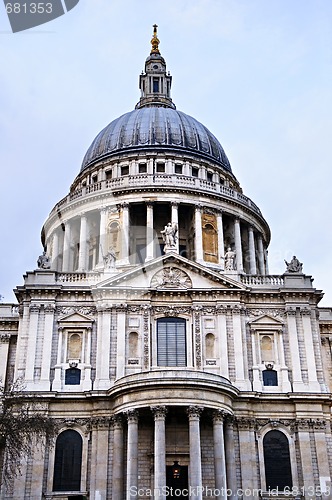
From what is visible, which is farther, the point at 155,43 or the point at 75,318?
the point at 155,43

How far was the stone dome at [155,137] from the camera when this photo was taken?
5859 cm

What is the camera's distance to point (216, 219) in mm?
53438

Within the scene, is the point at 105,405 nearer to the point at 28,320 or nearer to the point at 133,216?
the point at 28,320

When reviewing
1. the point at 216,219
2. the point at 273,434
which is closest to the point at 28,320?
the point at 273,434

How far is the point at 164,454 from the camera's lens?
32.9 m

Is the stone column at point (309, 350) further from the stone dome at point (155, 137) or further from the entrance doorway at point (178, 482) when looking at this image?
the stone dome at point (155, 137)

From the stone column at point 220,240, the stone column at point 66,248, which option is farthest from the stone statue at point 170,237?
the stone column at point 66,248

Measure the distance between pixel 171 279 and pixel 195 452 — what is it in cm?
1187

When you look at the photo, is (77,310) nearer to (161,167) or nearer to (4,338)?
(4,338)

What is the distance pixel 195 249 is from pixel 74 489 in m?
21.7

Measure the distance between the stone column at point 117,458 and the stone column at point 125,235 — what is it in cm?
1586

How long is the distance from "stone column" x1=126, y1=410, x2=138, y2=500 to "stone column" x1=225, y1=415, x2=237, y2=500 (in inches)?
203

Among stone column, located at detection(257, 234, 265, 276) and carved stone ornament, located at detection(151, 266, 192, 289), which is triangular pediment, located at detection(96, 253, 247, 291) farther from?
stone column, located at detection(257, 234, 265, 276)

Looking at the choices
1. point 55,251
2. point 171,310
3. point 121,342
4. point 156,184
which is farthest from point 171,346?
point 55,251
